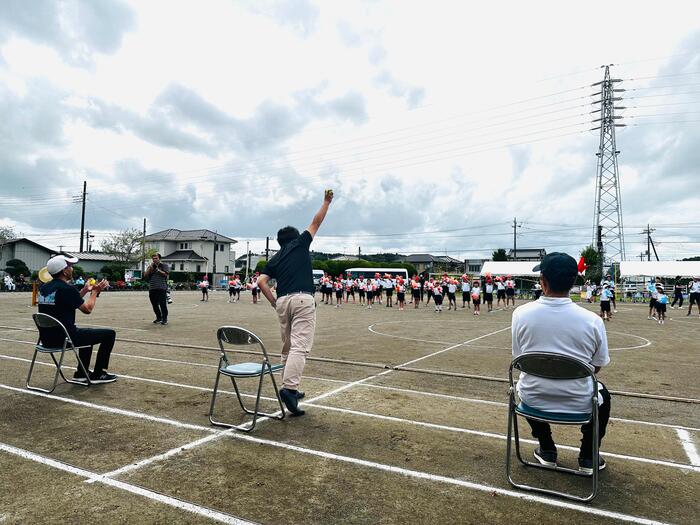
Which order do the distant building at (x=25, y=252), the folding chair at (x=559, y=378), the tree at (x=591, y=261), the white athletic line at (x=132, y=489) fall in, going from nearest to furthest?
the white athletic line at (x=132, y=489) < the folding chair at (x=559, y=378) < the tree at (x=591, y=261) < the distant building at (x=25, y=252)

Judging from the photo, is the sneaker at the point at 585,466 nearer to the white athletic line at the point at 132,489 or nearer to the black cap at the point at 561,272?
the black cap at the point at 561,272

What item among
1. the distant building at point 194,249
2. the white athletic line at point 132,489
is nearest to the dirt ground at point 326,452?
the white athletic line at point 132,489

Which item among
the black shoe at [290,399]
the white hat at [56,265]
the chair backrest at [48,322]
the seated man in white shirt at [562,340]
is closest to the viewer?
the seated man in white shirt at [562,340]

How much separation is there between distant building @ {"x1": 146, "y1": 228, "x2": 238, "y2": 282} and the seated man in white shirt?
274 feet

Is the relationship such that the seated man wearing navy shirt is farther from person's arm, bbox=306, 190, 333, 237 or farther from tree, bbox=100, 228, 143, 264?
tree, bbox=100, 228, 143, 264

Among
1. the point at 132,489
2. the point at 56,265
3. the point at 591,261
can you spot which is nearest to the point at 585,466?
the point at 132,489

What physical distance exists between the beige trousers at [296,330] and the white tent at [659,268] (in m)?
46.0

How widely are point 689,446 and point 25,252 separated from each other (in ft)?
241

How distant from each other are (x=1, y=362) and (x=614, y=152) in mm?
49319

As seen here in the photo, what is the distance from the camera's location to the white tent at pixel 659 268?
139ft

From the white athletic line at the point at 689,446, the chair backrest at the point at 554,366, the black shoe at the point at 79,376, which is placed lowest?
the white athletic line at the point at 689,446

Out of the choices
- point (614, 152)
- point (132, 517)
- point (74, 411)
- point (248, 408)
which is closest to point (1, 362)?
point (74, 411)

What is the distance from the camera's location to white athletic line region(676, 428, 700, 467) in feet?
13.1

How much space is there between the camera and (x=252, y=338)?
452cm
